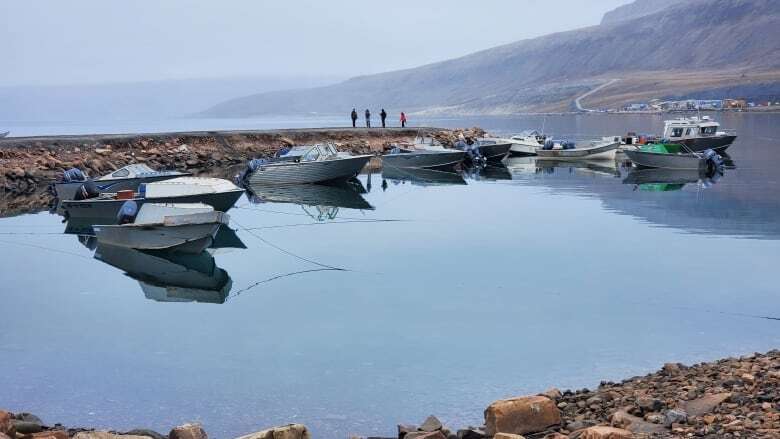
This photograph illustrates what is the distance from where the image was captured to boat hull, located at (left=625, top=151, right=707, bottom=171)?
47781 millimetres

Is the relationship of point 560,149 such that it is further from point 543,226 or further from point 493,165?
point 543,226

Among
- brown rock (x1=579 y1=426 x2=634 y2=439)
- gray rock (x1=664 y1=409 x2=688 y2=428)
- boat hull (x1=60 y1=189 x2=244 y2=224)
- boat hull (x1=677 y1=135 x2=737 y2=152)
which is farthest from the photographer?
boat hull (x1=677 y1=135 x2=737 y2=152)

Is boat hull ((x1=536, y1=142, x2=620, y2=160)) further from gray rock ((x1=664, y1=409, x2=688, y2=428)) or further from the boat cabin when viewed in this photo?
gray rock ((x1=664, y1=409, x2=688, y2=428))

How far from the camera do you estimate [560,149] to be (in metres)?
59.4

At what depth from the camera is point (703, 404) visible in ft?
31.3

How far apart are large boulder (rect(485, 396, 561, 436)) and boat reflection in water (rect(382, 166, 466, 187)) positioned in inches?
1398

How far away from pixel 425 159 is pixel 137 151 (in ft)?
56.4

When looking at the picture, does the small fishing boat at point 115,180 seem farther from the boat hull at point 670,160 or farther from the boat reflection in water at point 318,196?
the boat hull at point 670,160

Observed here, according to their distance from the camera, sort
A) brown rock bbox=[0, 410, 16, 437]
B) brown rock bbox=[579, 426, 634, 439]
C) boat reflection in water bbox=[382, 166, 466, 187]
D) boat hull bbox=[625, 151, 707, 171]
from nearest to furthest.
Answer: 1. brown rock bbox=[579, 426, 634, 439]
2. brown rock bbox=[0, 410, 16, 437]
3. boat reflection in water bbox=[382, 166, 466, 187]
4. boat hull bbox=[625, 151, 707, 171]

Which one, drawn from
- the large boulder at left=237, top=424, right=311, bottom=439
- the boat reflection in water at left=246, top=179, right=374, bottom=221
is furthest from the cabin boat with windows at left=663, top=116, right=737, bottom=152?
the large boulder at left=237, top=424, right=311, bottom=439

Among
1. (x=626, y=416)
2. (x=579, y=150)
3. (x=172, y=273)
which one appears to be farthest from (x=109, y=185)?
(x=579, y=150)

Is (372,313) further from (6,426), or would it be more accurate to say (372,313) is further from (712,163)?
(712,163)

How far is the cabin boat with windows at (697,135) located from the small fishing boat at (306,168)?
72.6 ft

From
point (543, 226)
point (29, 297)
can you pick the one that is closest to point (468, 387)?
point (29, 297)
